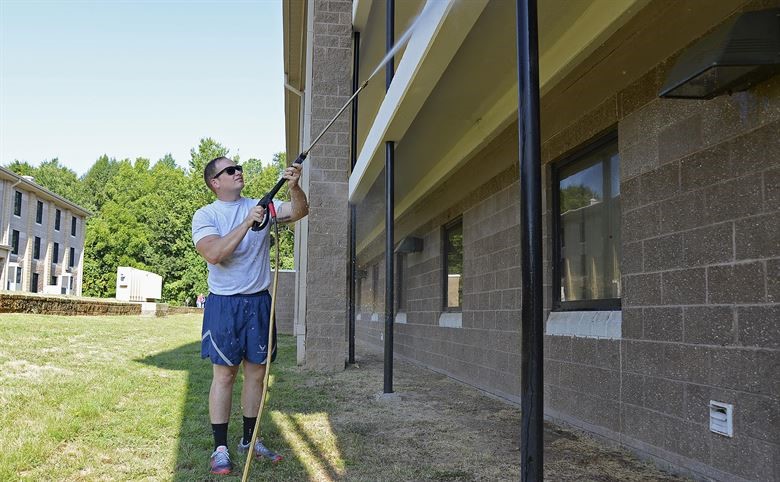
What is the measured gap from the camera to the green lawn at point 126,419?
3.29 m

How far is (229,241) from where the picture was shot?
326 centimetres

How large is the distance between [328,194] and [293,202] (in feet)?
15.6

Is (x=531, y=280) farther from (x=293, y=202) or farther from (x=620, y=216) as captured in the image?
(x=620, y=216)

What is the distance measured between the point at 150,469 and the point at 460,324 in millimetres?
4600

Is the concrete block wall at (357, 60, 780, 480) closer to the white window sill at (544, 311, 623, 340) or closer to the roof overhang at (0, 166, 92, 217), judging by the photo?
the white window sill at (544, 311, 623, 340)

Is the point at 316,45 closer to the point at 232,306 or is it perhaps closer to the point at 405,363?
the point at 405,363

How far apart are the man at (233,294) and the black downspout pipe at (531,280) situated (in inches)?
54.6

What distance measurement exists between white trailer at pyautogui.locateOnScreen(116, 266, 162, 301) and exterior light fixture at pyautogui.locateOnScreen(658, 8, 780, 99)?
3155 cm

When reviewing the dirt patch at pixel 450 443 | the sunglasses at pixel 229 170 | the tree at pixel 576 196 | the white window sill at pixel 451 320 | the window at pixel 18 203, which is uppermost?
the window at pixel 18 203

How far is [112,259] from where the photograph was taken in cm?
4531

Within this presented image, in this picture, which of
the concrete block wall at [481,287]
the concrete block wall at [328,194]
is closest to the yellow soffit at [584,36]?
the concrete block wall at [481,287]

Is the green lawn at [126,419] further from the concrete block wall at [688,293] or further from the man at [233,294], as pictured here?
the concrete block wall at [688,293]

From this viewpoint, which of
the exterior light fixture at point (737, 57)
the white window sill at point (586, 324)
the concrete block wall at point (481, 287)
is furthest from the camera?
the concrete block wall at point (481, 287)

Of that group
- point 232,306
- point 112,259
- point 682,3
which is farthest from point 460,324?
point 112,259
